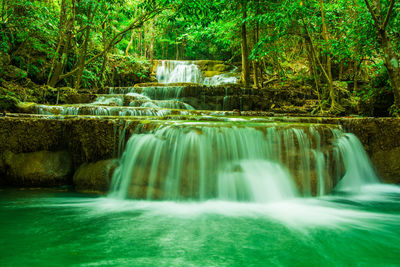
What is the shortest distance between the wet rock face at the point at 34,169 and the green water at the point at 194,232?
1.32ft

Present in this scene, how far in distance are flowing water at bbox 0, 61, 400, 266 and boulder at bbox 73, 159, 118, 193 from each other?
173mm

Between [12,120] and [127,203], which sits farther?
[12,120]

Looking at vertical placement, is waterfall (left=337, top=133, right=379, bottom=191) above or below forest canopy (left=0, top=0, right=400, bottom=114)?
below

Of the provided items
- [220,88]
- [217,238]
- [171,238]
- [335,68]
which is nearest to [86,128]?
[171,238]

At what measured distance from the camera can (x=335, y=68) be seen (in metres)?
13.8

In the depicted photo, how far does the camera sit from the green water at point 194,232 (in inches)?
78.3

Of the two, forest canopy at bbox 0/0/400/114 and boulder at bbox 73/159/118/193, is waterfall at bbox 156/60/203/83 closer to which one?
forest canopy at bbox 0/0/400/114

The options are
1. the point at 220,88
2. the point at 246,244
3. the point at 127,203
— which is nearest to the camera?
the point at 246,244

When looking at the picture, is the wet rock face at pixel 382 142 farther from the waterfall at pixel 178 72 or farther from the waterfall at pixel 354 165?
the waterfall at pixel 178 72

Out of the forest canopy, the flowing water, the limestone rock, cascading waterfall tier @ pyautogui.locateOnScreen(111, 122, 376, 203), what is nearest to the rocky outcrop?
the flowing water

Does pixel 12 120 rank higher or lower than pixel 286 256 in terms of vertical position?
higher

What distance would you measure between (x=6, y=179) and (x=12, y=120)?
1.07 meters

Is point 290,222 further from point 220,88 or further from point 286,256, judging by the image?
point 220,88

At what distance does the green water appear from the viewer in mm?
1989
